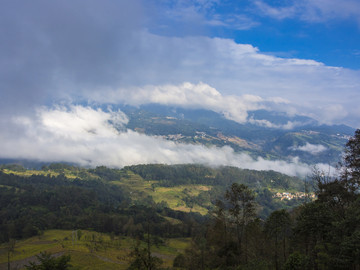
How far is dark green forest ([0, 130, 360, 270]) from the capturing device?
2255 cm

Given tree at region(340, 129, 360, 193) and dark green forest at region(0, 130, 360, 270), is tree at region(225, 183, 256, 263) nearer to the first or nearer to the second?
dark green forest at region(0, 130, 360, 270)

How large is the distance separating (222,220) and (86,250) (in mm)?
43840

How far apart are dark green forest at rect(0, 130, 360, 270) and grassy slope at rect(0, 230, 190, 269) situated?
4640 mm

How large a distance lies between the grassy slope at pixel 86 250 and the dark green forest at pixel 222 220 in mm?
4640

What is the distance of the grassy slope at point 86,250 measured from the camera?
55037 millimetres

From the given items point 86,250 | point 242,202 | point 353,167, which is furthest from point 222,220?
point 86,250

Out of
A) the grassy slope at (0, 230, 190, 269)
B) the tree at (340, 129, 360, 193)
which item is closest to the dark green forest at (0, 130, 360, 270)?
the tree at (340, 129, 360, 193)

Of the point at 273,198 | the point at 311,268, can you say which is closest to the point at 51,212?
the point at 311,268

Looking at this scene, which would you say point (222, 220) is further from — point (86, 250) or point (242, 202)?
point (86, 250)

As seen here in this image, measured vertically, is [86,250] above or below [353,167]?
below

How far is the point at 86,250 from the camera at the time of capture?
62.8 meters

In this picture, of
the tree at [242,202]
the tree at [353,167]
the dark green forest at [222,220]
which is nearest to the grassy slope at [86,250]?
the dark green forest at [222,220]

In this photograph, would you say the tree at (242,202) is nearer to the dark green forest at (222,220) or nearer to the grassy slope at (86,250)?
the dark green forest at (222,220)

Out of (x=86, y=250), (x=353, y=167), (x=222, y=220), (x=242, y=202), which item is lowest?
(x=86, y=250)
